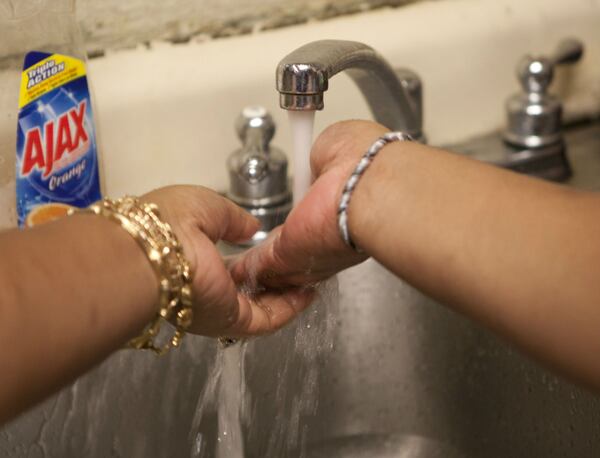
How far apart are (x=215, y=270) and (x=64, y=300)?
104 mm

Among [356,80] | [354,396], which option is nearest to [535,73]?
[356,80]

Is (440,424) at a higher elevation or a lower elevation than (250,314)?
lower

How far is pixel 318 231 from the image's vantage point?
19.9 inches

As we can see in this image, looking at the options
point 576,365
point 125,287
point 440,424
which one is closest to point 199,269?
point 125,287

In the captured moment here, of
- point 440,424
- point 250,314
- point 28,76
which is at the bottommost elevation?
point 440,424

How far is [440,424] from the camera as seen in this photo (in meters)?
0.71

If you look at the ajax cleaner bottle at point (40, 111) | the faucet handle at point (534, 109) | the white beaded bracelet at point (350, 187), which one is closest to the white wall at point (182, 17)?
the ajax cleaner bottle at point (40, 111)

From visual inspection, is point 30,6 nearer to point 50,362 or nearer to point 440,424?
point 50,362

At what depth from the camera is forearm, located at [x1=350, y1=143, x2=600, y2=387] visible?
1.31 feet

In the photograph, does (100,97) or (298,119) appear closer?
(298,119)

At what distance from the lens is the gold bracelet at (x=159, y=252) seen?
45 centimetres

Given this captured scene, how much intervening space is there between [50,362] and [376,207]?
0.56 feet

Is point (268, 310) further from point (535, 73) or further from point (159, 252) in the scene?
point (535, 73)

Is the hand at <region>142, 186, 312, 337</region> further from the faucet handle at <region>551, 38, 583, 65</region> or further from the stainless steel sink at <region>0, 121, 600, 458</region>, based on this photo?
the faucet handle at <region>551, 38, 583, 65</region>
